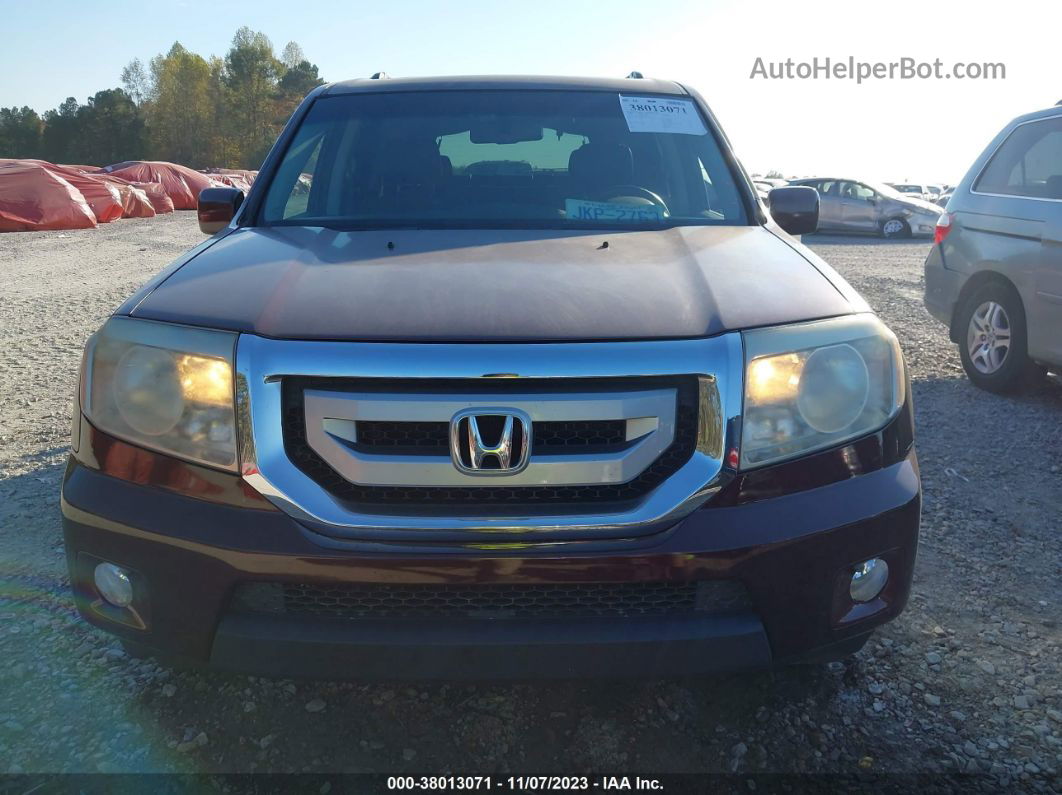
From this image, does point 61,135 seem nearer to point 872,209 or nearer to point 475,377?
point 872,209

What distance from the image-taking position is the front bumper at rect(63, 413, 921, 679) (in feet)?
5.68

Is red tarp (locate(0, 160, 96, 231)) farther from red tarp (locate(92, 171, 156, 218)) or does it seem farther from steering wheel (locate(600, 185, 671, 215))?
steering wheel (locate(600, 185, 671, 215))

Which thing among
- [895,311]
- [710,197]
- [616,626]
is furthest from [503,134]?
[895,311]

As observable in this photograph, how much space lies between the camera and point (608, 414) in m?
1.74

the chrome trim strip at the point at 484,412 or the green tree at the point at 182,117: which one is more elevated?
the green tree at the point at 182,117

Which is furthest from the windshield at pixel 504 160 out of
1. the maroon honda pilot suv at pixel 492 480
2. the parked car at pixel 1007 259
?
the parked car at pixel 1007 259

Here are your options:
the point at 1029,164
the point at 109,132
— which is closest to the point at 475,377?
the point at 1029,164

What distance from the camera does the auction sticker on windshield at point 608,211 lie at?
9.14 ft

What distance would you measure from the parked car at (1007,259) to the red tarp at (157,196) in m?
23.9

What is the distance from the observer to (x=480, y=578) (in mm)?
1734

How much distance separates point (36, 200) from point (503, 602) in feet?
66.7

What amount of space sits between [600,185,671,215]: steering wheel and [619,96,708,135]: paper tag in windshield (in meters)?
0.21

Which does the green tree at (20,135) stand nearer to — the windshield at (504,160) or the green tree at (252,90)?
the green tree at (252,90)

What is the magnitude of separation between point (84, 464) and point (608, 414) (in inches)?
46.4
